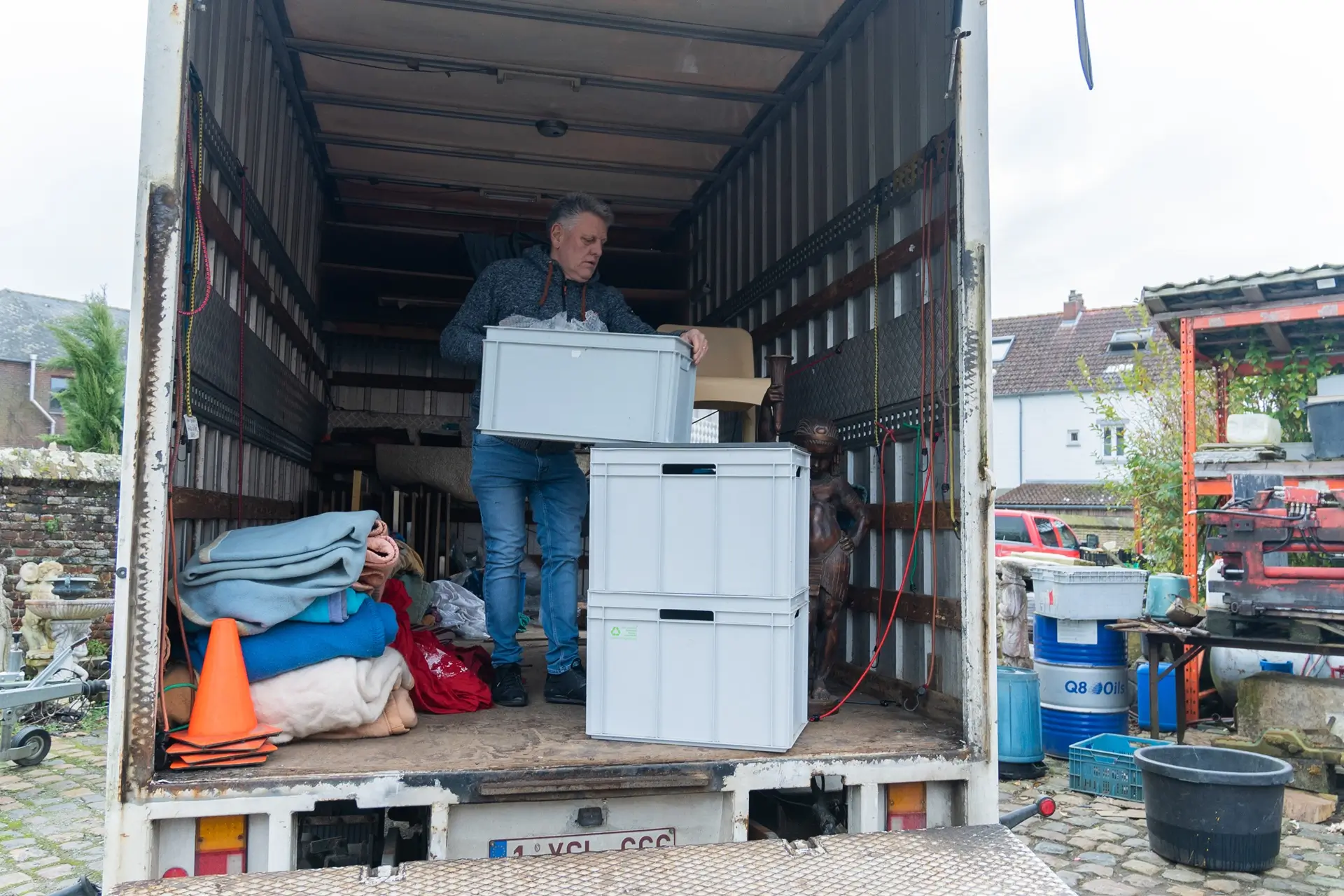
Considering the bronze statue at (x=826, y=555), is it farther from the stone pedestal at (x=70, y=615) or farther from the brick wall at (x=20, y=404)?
Result: the brick wall at (x=20, y=404)

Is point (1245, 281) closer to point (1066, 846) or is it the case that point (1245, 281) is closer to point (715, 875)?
point (1066, 846)

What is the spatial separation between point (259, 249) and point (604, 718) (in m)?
2.80

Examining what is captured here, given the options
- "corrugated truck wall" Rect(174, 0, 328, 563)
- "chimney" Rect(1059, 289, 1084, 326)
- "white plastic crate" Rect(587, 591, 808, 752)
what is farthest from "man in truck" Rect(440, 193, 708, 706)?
"chimney" Rect(1059, 289, 1084, 326)

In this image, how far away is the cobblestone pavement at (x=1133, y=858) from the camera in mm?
4082

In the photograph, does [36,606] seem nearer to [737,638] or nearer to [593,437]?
[593,437]

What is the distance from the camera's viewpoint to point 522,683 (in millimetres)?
3559

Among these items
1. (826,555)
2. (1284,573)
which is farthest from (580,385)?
(1284,573)

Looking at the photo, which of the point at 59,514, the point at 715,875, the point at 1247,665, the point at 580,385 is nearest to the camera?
the point at 715,875

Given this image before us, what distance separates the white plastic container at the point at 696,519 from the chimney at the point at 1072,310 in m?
28.7

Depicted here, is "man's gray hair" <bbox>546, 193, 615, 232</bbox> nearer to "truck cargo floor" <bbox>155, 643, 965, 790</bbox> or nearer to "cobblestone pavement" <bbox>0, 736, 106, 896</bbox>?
"truck cargo floor" <bbox>155, 643, 965, 790</bbox>

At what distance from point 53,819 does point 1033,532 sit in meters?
12.9

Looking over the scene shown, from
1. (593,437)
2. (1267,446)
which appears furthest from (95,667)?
(1267,446)

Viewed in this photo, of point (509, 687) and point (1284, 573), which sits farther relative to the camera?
point (1284, 573)

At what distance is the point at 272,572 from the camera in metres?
2.78
